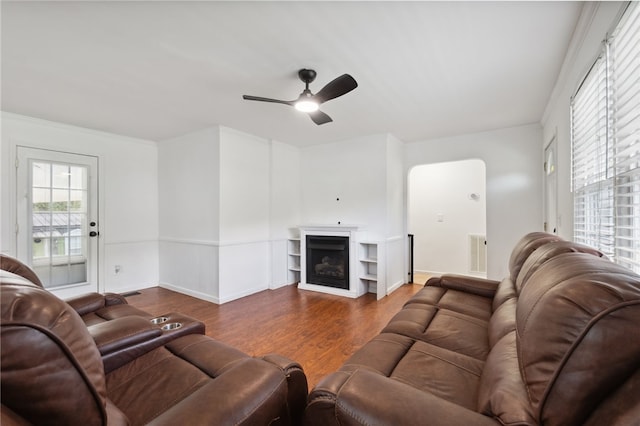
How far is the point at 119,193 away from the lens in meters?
4.40

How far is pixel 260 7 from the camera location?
166 cm

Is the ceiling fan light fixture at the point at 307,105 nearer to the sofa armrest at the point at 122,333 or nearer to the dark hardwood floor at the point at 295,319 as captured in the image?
the sofa armrest at the point at 122,333

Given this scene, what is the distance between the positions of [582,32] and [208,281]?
4507 millimetres

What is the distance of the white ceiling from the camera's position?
67.6 inches

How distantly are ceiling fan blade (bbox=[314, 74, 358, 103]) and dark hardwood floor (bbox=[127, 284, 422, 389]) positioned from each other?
2.22m

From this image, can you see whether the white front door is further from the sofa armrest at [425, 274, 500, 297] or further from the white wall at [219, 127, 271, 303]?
the sofa armrest at [425, 274, 500, 297]

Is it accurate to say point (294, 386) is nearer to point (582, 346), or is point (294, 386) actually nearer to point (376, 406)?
point (376, 406)

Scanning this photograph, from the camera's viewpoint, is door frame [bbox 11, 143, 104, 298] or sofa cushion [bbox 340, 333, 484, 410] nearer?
sofa cushion [bbox 340, 333, 484, 410]

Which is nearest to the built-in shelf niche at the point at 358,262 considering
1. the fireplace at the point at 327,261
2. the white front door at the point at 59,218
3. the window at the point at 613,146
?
the fireplace at the point at 327,261

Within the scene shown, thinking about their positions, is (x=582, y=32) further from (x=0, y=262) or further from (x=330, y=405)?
(x=0, y=262)

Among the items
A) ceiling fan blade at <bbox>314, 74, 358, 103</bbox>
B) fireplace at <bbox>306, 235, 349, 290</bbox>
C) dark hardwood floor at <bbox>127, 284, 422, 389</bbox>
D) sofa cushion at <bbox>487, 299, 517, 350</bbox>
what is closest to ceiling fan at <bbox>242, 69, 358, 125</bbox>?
ceiling fan blade at <bbox>314, 74, 358, 103</bbox>

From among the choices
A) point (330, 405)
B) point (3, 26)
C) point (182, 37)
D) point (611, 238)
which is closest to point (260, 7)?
point (182, 37)

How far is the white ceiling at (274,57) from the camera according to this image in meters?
1.72

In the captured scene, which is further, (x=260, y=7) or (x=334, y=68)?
(x=334, y=68)
